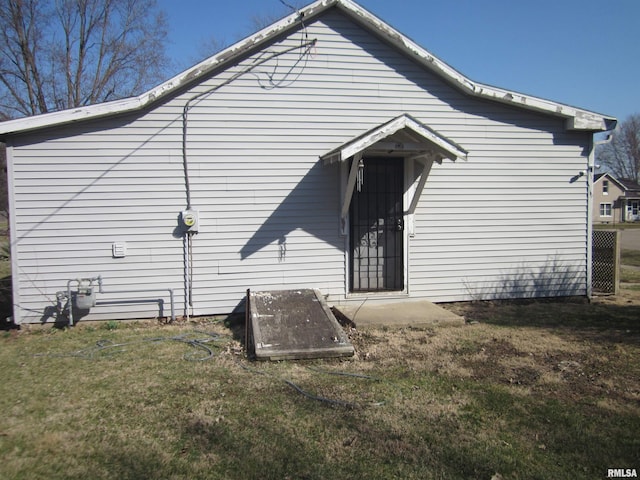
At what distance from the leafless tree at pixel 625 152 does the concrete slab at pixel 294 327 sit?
80485 millimetres

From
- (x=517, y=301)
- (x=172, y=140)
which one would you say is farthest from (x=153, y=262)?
(x=517, y=301)

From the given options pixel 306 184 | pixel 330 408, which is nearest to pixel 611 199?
pixel 306 184

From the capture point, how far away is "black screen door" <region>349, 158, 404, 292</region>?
8.23 meters

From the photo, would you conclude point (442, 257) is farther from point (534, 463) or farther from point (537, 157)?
point (534, 463)

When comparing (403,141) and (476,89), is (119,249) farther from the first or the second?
(476,89)

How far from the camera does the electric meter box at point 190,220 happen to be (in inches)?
285

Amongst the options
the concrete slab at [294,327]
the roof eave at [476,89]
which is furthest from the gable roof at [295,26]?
the concrete slab at [294,327]

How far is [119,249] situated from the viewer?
23.6 feet

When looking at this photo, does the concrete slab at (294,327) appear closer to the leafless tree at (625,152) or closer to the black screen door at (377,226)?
the black screen door at (377,226)

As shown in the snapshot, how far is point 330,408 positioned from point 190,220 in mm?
4075

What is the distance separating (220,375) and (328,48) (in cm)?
547

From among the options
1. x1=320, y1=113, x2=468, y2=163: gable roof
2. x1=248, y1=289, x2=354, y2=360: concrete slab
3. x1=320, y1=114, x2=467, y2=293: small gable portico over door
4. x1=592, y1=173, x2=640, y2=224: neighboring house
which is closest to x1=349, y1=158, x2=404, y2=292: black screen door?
x1=320, y1=114, x2=467, y2=293: small gable portico over door

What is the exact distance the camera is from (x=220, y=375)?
5.05 m

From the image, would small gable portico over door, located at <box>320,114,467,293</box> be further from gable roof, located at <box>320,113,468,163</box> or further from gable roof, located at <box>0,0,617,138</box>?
gable roof, located at <box>0,0,617,138</box>
